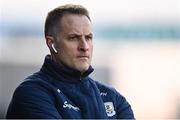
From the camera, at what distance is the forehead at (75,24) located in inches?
120

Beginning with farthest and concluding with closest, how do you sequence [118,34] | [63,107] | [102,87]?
[118,34] < [102,87] < [63,107]

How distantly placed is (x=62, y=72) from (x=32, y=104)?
0.74 feet

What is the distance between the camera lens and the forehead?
10.0 feet

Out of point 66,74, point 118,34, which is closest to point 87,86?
point 66,74

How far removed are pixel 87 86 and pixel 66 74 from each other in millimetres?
128

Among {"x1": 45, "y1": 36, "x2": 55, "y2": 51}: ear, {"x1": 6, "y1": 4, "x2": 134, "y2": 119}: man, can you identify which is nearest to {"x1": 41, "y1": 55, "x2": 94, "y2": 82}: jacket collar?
{"x1": 6, "y1": 4, "x2": 134, "y2": 119}: man

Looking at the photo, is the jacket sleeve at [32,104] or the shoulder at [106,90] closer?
the jacket sleeve at [32,104]

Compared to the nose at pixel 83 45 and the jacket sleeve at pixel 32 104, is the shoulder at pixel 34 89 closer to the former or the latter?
the jacket sleeve at pixel 32 104

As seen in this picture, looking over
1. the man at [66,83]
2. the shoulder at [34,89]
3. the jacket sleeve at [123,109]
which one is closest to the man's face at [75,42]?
the man at [66,83]

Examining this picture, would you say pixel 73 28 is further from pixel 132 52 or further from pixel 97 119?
pixel 132 52

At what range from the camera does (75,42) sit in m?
3.04

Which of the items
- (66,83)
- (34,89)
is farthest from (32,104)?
(66,83)

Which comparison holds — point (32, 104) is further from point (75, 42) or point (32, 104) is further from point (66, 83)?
point (75, 42)

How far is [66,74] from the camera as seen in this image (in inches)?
119
